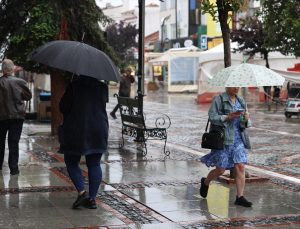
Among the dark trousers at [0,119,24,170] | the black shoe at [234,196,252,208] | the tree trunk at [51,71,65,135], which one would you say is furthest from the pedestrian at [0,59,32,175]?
the tree trunk at [51,71,65,135]

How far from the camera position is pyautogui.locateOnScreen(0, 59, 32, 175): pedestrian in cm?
889

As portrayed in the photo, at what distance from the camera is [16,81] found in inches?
356

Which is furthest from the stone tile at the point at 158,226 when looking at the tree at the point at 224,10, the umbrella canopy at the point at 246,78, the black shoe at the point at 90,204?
the tree at the point at 224,10

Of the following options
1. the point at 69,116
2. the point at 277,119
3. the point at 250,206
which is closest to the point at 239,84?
the point at 250,206

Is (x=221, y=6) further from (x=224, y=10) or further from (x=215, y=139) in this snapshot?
(x=215, y=139)

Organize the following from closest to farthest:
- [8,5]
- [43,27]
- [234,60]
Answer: [8,5] → [43,27] → [234,60]

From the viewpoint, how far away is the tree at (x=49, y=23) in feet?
26.3

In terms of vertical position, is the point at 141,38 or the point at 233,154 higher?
the point at 141,38

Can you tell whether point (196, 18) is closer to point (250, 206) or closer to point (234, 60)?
point (234, 60)

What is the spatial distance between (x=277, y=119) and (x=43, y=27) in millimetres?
10545

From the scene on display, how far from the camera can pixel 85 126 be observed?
6738 millimetres

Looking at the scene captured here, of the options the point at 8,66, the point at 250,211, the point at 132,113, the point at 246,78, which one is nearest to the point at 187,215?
the point at 250,211

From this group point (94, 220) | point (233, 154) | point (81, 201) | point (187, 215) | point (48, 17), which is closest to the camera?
point (94, 220)

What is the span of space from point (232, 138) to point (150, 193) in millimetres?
1355
